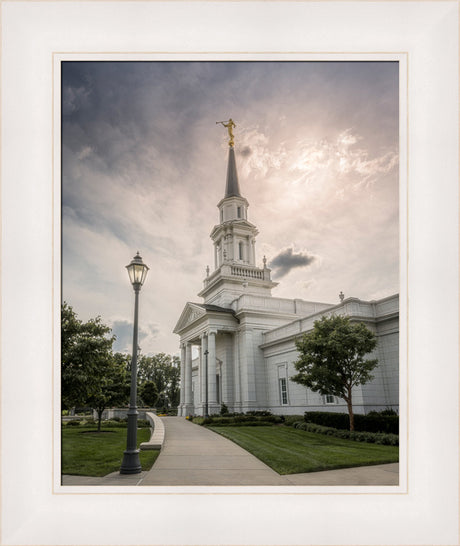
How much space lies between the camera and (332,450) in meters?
10.2

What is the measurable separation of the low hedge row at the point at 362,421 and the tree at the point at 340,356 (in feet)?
1.35

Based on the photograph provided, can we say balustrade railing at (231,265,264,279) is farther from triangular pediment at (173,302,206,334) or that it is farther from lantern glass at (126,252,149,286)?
lantern glass at (126,252,149,286)

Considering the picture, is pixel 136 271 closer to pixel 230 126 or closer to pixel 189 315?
pixel 230 126

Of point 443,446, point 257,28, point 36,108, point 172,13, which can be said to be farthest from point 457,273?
point 36,108

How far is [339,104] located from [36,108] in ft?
17.0

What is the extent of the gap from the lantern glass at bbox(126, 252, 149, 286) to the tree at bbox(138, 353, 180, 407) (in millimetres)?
43032

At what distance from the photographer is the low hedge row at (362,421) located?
40.6 ft

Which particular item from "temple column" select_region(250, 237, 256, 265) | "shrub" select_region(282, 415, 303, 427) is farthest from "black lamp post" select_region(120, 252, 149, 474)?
"temple column" select_region(250, 237, 256, 265)

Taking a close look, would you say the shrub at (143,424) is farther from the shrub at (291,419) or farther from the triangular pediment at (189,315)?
the shrub at (291,419)

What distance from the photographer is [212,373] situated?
81.3ft

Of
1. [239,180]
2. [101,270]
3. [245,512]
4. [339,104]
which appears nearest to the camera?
[245,512]

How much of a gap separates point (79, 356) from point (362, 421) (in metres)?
9.90

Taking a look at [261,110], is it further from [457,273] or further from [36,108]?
[457,273]

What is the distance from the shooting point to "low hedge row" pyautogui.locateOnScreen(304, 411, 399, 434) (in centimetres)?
1239
